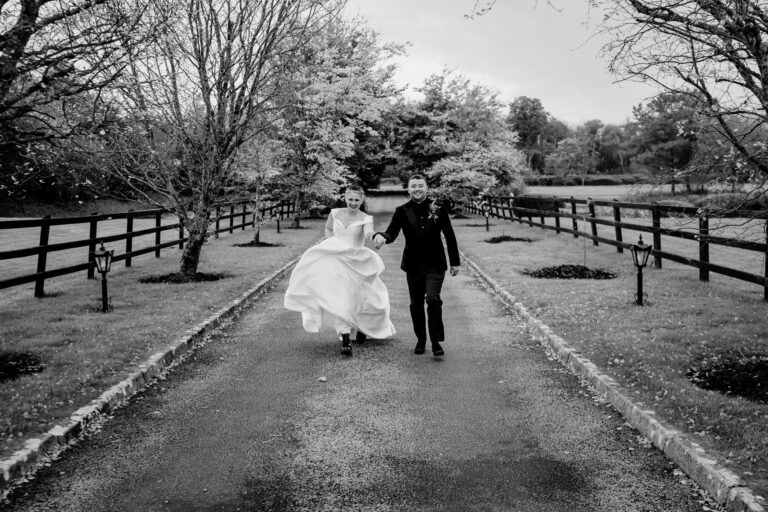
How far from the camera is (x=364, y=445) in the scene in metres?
4.76

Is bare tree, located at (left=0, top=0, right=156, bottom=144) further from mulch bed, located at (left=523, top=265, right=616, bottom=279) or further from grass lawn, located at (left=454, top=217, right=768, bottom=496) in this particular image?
mulch bed, located at (left=523, top=265, right=616, bottom=279)

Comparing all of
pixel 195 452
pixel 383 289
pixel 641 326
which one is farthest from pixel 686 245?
pixel 195 452

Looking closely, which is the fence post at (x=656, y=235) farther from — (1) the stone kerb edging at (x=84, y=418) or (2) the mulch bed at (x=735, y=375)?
(1) the stone kerb edging at (x=84, y=418)

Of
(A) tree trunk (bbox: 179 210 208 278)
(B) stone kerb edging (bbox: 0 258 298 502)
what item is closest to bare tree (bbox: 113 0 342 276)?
(A) tree trunk (bbox: 179 210 208 278)

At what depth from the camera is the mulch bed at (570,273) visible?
13508 millimetres

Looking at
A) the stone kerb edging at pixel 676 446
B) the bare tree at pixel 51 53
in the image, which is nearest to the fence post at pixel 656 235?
the stone kerb edging at pixel 676 446

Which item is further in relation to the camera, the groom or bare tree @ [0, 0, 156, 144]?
the groom

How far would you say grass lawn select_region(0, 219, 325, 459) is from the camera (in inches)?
209

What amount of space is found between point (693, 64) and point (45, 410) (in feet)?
21.0

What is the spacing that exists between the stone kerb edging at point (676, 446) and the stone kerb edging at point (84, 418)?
443 cm

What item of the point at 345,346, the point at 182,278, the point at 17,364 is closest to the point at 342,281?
the point at 345,346

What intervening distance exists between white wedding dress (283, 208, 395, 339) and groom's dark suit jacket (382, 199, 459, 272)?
519 millimetres

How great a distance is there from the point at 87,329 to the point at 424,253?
15.3 feet

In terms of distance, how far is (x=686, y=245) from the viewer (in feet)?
76.8
